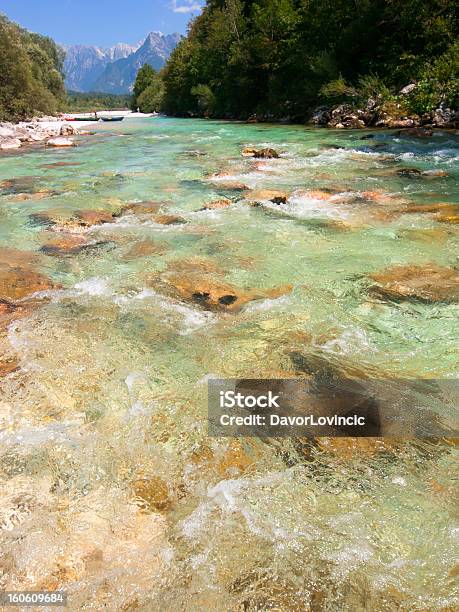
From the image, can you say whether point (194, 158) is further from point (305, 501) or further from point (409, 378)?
point (305, 501)

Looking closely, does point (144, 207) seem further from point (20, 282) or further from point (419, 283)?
point (419, 283)

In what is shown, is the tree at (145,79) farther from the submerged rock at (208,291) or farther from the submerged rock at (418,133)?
the submerged rock at (208,291)

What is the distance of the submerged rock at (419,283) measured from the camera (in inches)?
192

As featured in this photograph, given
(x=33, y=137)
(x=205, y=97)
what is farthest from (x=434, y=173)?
(x=205, y=97)

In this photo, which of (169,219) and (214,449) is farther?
(169,219)

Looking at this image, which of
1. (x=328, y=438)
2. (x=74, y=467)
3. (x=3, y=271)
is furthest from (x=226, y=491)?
(x=3, y=271)

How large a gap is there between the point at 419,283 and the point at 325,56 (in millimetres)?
28700

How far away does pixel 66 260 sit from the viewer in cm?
641

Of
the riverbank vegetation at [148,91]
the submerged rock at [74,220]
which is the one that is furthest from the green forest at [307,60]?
the riverbank vegetation at [148,91]

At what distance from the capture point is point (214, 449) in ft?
9.58

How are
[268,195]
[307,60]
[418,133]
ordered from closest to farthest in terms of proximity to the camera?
[268,195]
[418,133]
[307,60]

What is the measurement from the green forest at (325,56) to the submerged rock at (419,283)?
1827 centimetres

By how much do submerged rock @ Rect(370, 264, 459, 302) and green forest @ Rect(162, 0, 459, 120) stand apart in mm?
18269

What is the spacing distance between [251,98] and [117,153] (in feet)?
79.1
